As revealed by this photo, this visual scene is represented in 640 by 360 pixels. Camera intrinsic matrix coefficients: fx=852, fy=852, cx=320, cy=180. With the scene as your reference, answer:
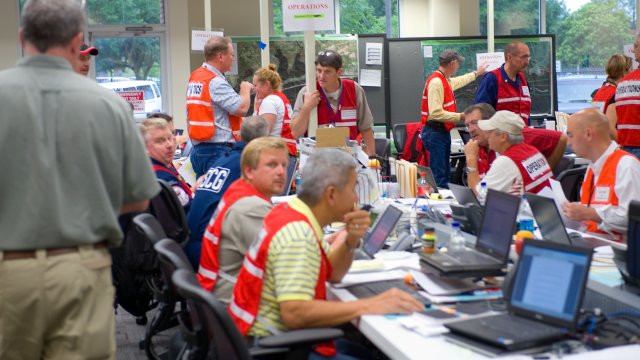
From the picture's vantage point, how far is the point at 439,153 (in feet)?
27.1

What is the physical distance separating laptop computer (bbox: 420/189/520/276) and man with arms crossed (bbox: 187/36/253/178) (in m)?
3.71

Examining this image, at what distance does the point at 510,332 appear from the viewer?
2.39 m

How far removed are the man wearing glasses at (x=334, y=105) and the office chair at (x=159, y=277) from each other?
217 centimetres

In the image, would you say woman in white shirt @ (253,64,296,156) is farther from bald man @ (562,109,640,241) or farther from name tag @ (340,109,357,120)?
bald man @ (562,109,640,241)

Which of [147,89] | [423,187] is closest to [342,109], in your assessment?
[423,187]

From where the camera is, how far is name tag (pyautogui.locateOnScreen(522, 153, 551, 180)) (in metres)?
4.80

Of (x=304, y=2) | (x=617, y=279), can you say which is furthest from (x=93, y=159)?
(x=304, y=2)

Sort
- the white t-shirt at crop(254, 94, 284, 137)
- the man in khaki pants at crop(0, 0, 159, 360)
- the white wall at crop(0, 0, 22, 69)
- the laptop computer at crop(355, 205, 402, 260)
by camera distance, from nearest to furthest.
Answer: the man in khaki pants at crop(0, 0, 159, 360), the laptop computer at crop(355, 205, 402, 260), the white t-shirt at crop(254, 94, 284, 137), the white wall at crop(0, 0, 22, 69)

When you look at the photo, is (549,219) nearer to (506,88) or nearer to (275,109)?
(275,109)

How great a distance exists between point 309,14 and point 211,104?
4.06ft

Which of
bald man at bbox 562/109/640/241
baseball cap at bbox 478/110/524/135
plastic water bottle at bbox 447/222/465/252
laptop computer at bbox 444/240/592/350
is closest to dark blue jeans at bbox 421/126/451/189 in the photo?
baseball cap at bbox 478/110/524/135

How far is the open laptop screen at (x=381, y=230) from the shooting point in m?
3.78

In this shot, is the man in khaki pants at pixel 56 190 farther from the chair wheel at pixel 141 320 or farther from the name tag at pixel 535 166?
the chair wheel at pixel 141 320

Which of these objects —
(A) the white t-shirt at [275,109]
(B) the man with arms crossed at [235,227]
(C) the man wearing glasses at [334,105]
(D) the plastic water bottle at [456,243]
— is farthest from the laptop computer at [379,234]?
(A) the white t-shirt at [275,109]
